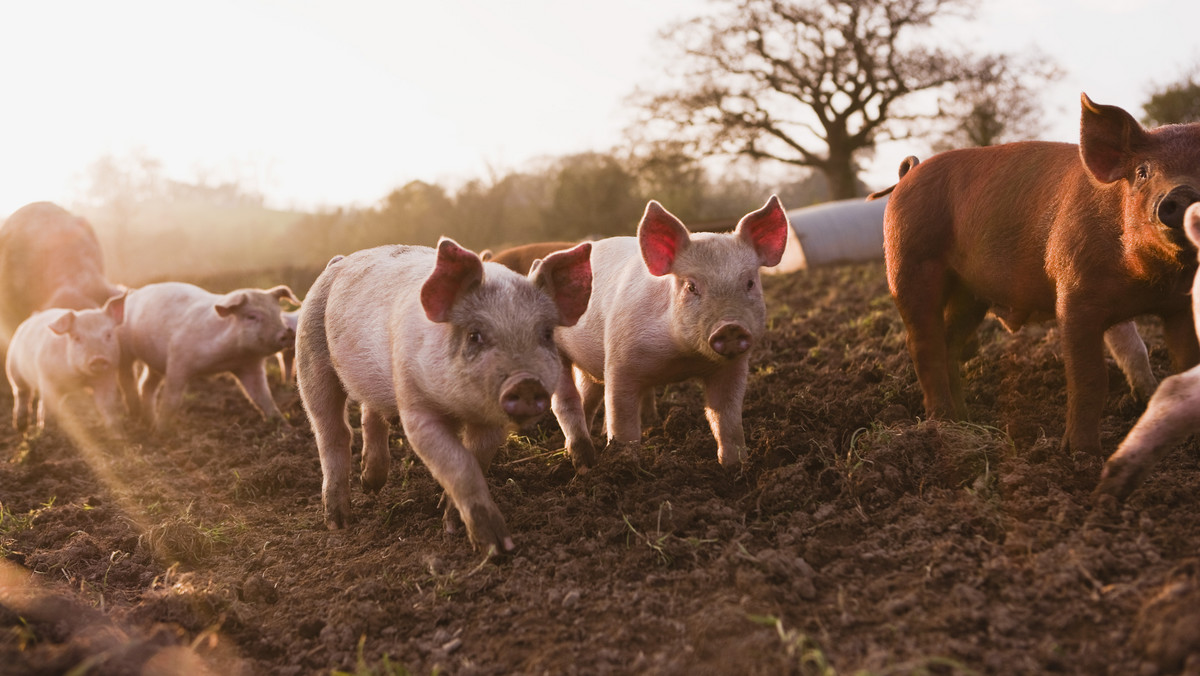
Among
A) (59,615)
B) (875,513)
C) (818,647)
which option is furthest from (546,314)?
(59,615)

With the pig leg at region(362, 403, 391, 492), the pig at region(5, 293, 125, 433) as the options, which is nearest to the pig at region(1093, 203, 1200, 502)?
the pig leg at region(362, 403, 391, 492)

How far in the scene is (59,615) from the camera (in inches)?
121

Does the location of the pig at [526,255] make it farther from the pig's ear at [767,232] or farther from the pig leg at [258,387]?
the pig leg at [258,387]

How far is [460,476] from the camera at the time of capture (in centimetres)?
380

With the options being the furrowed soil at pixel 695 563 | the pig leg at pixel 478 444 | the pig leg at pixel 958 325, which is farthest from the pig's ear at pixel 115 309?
the pig leg at pixel 958 325

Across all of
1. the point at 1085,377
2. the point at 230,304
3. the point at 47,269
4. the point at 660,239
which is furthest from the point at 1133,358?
the point at 47,269

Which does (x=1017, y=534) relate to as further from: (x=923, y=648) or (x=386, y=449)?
(x=386, y=449)

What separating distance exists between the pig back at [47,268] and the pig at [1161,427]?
12.5 metres

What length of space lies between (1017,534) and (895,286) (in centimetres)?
217

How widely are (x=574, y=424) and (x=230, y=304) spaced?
4.86 m

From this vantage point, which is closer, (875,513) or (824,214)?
(875,513)

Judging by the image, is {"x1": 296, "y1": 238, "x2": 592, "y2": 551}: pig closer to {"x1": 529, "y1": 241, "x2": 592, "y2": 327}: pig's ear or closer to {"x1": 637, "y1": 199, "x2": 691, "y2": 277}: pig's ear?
{"x1": 529, "y1": 241, "x2": 592, "y2": 327}: pig's ear

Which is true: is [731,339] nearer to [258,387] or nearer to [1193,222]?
[1193,222]

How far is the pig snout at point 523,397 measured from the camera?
136 inches
